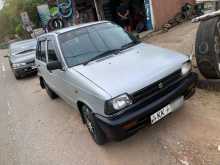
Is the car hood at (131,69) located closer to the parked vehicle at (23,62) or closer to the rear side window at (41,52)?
the rear side window at (41,52)

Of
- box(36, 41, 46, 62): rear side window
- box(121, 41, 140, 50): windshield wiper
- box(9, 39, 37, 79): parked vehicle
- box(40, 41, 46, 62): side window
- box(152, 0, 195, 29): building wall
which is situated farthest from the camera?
box(152, 0, 195, 29): building wall

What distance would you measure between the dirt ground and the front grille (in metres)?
0.79

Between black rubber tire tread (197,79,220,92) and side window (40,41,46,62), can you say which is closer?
black rubber tire tread (197,79,220,92)

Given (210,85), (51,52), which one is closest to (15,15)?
(51,52)

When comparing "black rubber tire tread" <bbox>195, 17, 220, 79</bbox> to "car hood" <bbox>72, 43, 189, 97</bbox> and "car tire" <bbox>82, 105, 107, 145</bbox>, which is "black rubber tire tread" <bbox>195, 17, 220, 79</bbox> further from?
"car tire" <bbox>82, 105, 107, 145</bbox>

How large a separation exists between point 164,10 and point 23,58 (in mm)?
6825

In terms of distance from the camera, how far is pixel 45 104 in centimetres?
754

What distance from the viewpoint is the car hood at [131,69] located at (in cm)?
378

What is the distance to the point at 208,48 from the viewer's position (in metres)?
4.91

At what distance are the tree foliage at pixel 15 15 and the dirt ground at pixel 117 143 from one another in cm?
3279

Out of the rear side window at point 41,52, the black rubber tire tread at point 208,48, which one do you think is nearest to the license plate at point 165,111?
the black rubber tire tread at point 208,48

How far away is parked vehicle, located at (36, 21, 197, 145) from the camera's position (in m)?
3.71

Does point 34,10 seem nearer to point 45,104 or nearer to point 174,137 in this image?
point 45,104

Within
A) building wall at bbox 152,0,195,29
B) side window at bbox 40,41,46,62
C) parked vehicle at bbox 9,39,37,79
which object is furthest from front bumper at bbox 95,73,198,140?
building wall at bbox 152,0,195,29
